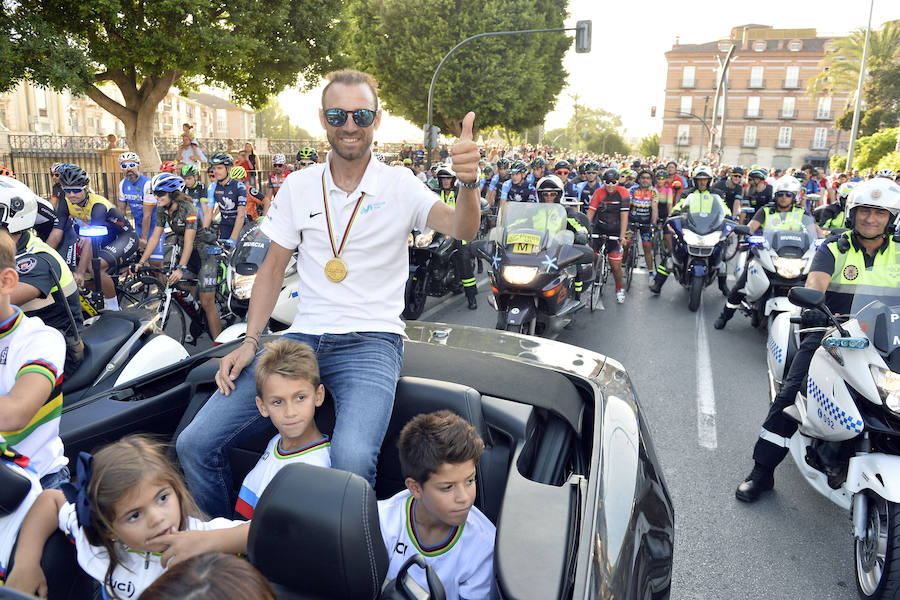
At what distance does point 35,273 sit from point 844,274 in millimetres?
4409

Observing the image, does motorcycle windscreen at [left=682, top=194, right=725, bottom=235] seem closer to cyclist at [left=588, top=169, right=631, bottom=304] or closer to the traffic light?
cyclist at [left=588, top=169, right=631, bottom=304]

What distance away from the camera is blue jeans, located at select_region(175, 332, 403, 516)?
230cm

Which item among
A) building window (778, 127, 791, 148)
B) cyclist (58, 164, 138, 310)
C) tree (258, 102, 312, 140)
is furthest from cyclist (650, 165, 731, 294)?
tree (258, 102, 312, 140)

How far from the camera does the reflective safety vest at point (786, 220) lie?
25.8 ft

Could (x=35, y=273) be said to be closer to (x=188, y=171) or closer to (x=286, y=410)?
(x=286, y=410)

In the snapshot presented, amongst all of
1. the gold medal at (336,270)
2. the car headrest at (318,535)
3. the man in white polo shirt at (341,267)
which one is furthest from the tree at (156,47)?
the car headrest at (318,535)

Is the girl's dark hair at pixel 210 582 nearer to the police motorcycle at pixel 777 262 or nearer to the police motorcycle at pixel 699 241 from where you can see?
the police motorcycle at pixel 777 262

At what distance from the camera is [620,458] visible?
2.21m

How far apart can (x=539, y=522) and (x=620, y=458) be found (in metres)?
0.57

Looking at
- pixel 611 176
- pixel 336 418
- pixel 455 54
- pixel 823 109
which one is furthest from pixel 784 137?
pixel 336 418

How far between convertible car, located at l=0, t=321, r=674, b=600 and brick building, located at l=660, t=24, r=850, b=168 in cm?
8026

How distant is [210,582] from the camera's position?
1.10 meters

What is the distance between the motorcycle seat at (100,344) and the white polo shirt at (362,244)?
1579 millimetres

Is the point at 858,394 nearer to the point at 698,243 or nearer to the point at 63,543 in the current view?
the point at 63,543
